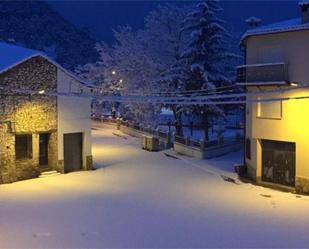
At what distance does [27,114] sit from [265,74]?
12.3m

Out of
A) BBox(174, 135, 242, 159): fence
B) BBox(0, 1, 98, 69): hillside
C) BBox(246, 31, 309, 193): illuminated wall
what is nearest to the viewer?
BBox(246, 31, 309, 193): illuminated wall

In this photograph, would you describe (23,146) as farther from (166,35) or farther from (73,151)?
(166,35)

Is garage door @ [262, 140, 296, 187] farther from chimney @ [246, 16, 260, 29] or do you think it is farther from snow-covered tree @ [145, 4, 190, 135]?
snow-covered tree @ [145, 4, 190, 135]

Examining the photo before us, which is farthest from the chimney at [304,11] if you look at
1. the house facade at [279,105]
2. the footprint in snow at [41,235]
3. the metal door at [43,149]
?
the footprint in snow at [41,235]

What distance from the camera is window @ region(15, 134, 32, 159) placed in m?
23.3

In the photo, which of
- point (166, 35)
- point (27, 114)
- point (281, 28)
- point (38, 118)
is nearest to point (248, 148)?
point (281, 28)

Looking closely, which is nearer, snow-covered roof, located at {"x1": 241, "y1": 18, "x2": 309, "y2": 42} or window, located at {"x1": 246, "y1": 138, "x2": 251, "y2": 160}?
snow-covered roof, located at {"x1": 241, "y1": 18, "x2": 309, "y2": 42}

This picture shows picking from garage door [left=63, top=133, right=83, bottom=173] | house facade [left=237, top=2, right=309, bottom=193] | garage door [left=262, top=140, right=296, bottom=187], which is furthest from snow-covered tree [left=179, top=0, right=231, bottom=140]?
garage door [left=262, top=140, right=296, bottom=187]

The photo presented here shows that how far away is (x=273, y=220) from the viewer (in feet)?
52.4

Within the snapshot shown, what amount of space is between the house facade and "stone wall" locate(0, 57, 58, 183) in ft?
34.1

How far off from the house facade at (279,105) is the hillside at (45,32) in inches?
3375

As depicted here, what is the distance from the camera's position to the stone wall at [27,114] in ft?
73.6

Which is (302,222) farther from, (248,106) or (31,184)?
(31,184)

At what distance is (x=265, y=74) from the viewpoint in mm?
22188
